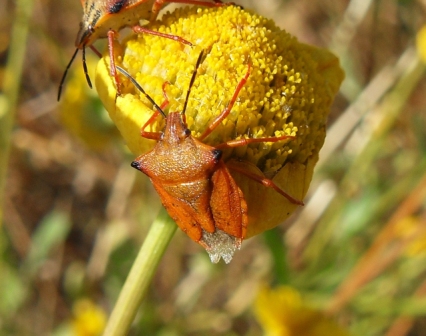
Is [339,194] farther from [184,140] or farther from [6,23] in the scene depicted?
[6,23]

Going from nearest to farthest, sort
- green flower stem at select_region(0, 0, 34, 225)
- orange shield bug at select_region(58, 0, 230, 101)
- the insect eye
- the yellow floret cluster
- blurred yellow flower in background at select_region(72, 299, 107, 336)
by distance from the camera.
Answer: the insect eye
the yellow floret cluster
orange shield bug at select_region(58, 0, 230, 101)
green flower stem at select_region(0, 0, 34, 225)
blurred yellow flower in background at select_region(72, 299, 107, 336)

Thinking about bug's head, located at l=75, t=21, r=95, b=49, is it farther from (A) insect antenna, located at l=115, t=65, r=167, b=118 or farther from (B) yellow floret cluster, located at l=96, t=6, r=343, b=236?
(A) insect antenna, located at l=115, t=65, r=167, b=118

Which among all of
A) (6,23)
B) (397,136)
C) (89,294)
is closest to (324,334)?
(89,294)

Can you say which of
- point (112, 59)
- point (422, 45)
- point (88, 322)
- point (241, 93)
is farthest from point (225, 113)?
point (422, 45)

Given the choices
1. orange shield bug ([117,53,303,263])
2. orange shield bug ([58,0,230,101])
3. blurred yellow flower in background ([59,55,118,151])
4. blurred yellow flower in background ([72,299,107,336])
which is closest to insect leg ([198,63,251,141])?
orange shield bug ([117,53,303,263])

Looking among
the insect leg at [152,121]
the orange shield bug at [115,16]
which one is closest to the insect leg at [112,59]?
the orange shield bug at [115,16]

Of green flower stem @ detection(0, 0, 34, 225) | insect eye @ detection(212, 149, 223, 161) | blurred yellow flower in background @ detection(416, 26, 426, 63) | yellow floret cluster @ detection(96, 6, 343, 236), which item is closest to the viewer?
insect eye @ detection(212, 149, 223, 161)

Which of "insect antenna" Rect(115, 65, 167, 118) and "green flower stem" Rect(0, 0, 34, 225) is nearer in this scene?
"insect antenna" Rect(115, 65, 167, 118)

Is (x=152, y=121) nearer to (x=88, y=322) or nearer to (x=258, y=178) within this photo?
(x=258, y=178)
